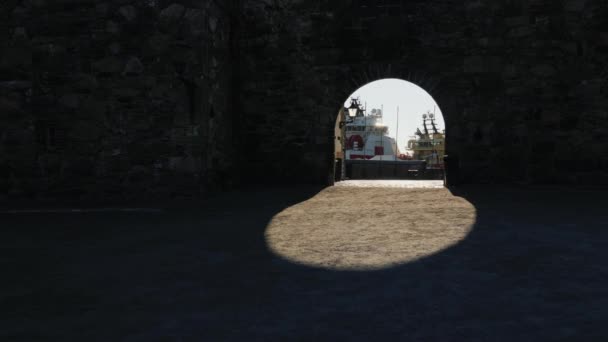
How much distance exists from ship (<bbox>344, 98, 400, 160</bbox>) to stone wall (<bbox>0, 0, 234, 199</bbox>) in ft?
111

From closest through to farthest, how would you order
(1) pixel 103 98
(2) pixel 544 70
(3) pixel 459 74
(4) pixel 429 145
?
(1) pixel 103 98, (2) pixel 544 70, (3) pixel 459 74, (4) pixel 429 145

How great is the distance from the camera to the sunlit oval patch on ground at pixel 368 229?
282 centimetres

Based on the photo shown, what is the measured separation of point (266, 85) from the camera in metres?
7.87

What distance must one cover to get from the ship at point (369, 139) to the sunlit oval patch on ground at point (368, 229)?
34272 mm

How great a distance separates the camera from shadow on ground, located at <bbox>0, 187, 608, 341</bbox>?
1.70 meters

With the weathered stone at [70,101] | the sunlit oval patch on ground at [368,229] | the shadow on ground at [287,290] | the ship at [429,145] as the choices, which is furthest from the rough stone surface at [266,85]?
the ship at [429,145]

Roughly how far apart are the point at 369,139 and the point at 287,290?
43.9 metres

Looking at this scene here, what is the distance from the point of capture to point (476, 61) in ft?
23.6

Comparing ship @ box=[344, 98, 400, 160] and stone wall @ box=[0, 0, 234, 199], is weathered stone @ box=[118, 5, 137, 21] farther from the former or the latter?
ship @ box=[344, 98, 400, 160]

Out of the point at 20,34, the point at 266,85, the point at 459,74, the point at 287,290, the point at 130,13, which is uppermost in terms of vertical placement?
the point at 130,13

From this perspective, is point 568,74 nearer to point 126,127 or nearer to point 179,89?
point 179,89

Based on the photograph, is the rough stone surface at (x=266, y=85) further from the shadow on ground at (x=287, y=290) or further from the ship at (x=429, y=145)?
the ship at (x=429, y=145)

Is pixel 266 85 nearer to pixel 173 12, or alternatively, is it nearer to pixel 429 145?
pixel 173 12

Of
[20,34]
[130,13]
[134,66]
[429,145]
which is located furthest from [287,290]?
[429,145]
